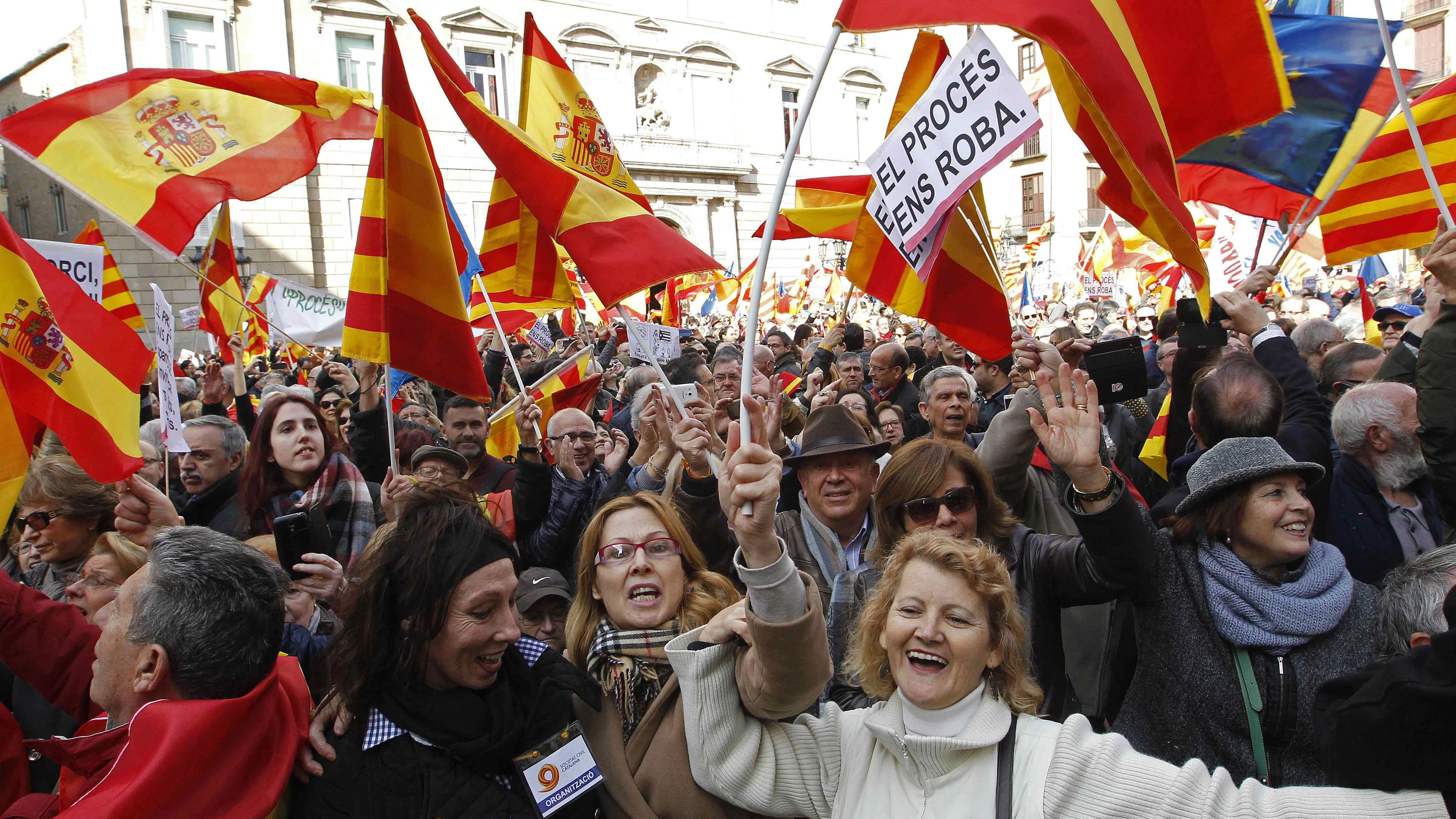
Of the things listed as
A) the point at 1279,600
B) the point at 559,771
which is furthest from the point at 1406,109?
the point at 559,771

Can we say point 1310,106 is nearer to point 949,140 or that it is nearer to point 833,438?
point 949,140

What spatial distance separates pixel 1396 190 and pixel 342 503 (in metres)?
4.91

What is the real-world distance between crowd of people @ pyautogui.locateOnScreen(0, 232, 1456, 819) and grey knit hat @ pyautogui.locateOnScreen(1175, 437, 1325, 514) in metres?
0.01

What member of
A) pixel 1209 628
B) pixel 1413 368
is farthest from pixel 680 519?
pixel 1413 368

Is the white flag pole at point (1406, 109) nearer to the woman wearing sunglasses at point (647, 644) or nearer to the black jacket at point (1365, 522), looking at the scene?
the black jacket at point (1365, 522)

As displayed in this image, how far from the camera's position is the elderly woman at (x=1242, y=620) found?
211 cm

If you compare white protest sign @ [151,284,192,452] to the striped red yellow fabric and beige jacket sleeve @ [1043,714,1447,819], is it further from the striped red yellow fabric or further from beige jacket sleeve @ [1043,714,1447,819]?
the striped red yellow fabric

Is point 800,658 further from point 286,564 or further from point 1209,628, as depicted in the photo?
point 286,564

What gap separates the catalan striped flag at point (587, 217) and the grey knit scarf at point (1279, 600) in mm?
1777

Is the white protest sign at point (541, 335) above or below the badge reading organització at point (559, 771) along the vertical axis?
above

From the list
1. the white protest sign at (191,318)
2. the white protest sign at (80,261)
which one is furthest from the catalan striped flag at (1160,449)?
the white protest sign at (191,318)

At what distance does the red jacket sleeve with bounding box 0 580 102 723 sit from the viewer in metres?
2.29

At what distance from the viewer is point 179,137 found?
4527 millimetres

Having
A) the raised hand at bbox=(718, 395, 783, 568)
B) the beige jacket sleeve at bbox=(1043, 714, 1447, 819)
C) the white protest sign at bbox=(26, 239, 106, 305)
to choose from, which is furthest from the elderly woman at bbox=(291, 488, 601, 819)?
the white protest sign at bbox=(26, 239, 106, 305)
